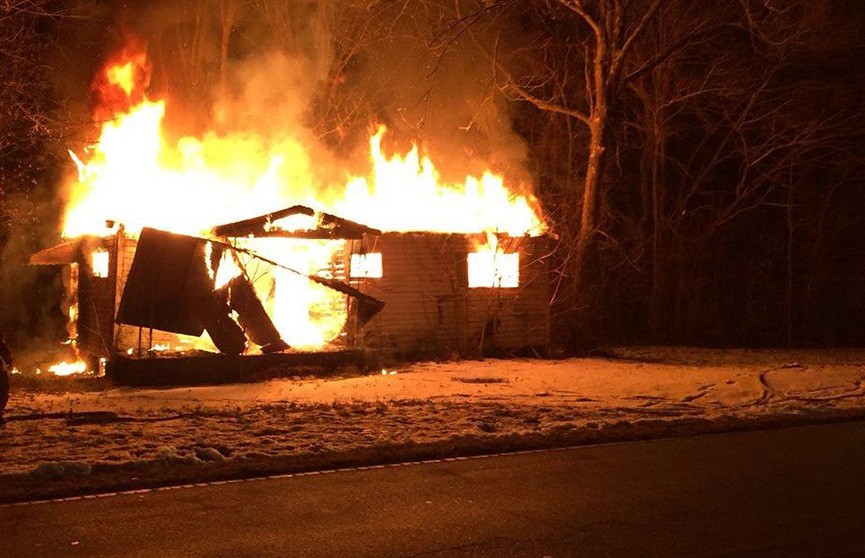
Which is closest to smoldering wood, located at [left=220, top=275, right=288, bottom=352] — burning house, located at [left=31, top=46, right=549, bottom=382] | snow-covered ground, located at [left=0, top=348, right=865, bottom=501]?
burning house, located at [left=31, top=46, right=549, bottom=382]

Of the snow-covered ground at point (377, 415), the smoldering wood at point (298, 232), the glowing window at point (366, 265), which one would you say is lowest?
the snow-covered ground at point (377, 415)

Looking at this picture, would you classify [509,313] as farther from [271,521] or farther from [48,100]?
[271,521]

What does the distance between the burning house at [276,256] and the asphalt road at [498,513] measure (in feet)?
27.6

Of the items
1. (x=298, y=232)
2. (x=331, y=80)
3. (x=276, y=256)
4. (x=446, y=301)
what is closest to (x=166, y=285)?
(x=298, y=232)

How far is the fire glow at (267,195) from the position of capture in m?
19.3

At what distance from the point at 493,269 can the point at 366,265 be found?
11.2ft

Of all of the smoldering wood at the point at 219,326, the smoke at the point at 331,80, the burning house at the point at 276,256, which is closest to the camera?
the smoldering wood at the point at 219,326

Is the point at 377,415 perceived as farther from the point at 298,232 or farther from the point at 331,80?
the point at 331,80

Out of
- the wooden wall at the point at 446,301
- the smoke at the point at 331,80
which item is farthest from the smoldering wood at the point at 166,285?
the smoke at the point at 331,80

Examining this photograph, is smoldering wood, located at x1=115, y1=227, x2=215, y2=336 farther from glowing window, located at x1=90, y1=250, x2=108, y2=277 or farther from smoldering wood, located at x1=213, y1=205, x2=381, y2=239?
glowing window, located at x1=90, y1=250, x2=108, y2=277

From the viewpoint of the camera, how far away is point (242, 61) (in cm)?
2670

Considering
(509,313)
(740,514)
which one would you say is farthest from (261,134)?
(740,514)

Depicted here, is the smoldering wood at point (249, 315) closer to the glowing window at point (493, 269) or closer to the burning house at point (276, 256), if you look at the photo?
the burning house at point (276, 256)

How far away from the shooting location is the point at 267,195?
2058 cm
